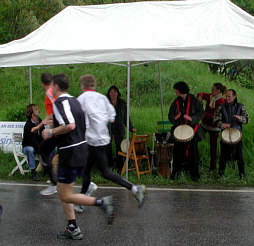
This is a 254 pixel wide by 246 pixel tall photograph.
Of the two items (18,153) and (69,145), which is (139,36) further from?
(69,145)

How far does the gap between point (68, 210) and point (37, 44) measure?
4860 mm

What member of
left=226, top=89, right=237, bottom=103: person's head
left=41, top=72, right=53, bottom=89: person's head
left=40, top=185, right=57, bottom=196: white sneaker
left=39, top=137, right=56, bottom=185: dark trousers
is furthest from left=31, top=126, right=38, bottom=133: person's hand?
left=226, top=89, right=237, bottom=103: person's head

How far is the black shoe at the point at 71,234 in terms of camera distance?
18.7 ft

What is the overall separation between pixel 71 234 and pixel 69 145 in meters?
1.10

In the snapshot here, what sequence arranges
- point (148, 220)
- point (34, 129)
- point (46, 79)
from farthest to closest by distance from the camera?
point (34, 129)
point (46, 79)
point (148, 220)

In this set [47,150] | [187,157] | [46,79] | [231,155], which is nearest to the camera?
[47,150]

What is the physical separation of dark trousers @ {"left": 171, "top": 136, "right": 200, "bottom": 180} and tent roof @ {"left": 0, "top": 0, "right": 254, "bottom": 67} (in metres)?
1.90

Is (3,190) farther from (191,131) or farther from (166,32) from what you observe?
(166,32)

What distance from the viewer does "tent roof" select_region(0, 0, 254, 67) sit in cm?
844

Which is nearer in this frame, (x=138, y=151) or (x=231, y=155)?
(x=231, y=155)

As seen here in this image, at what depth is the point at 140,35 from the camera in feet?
30.1

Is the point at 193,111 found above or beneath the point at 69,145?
above

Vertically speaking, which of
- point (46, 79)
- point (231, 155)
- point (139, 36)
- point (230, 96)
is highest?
point (139, 36)

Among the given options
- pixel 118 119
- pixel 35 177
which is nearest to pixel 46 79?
pixel 35 177
